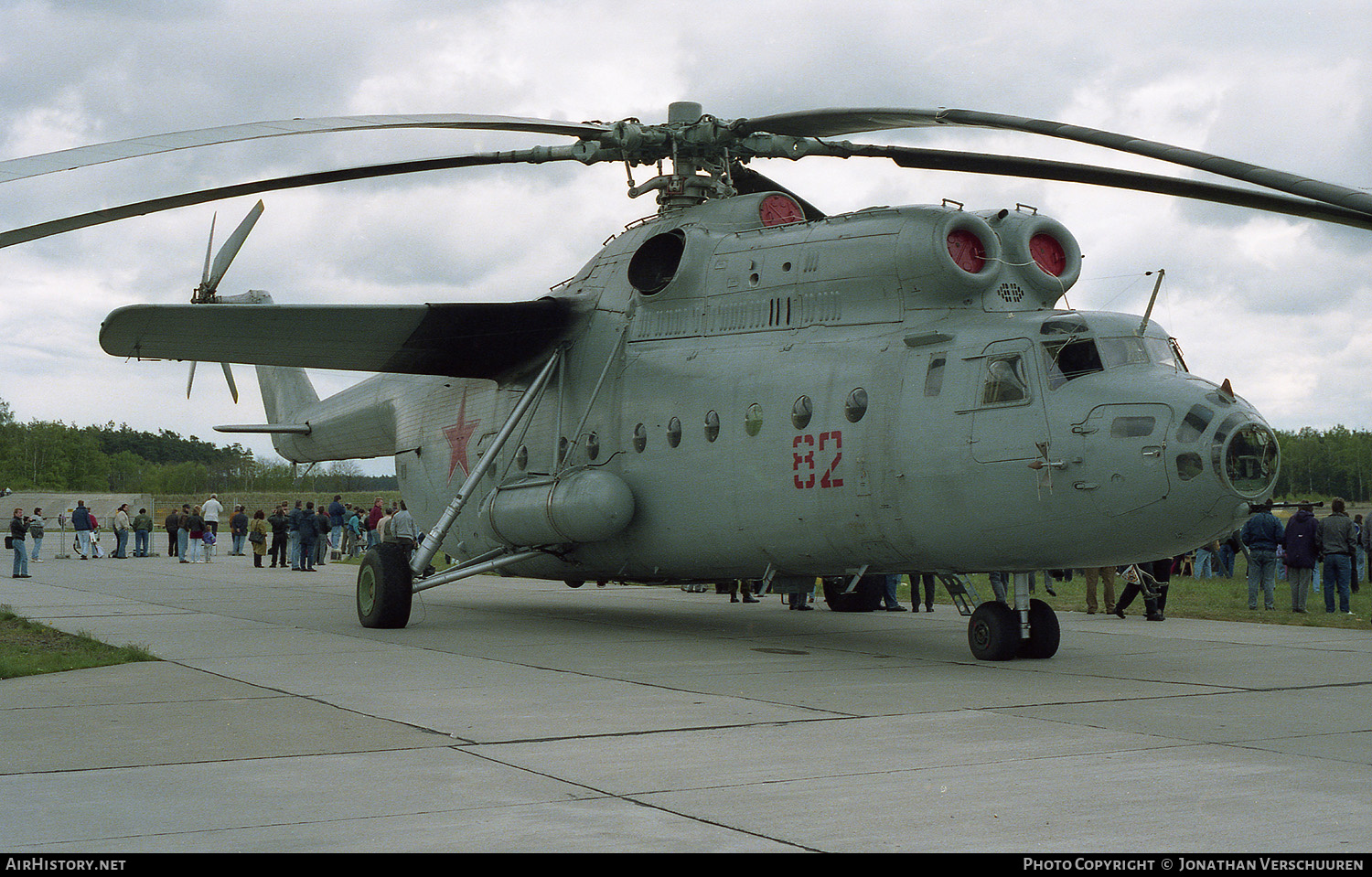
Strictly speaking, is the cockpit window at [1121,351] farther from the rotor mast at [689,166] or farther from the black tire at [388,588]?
the black tire at [388,588]

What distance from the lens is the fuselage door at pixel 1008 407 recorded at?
34.6 ft

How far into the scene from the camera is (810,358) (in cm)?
1241

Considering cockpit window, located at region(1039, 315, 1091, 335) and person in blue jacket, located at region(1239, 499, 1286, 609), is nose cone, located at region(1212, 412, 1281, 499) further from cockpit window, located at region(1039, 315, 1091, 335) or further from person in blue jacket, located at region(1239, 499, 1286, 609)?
person in blue jacket, located at region(1239, 499, 1286, 609)

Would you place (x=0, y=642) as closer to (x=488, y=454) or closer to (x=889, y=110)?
(x=488, y=454)

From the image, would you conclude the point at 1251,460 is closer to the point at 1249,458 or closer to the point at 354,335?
the point at 1249,458

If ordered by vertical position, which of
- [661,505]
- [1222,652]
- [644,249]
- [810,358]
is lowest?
[1222,652]

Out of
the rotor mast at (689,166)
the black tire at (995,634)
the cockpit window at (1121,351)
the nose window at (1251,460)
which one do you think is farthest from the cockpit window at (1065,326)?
the rotor mast at (689,166)

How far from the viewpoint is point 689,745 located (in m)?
7.21

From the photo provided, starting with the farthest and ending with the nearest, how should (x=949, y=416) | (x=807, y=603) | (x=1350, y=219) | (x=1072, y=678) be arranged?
(x=807, y=603) < (x=949, y=416) < (x=1072, y=678) < (x=1350, y=219)

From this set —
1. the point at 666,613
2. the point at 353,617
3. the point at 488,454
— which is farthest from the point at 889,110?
the point at 353,617

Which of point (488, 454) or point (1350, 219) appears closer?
point (1350, 219)

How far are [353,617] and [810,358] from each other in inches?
323

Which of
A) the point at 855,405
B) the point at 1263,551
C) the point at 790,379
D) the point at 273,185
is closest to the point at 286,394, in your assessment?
the point at 273,185

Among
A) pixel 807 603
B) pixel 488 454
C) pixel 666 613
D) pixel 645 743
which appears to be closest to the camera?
pixel 645 743
